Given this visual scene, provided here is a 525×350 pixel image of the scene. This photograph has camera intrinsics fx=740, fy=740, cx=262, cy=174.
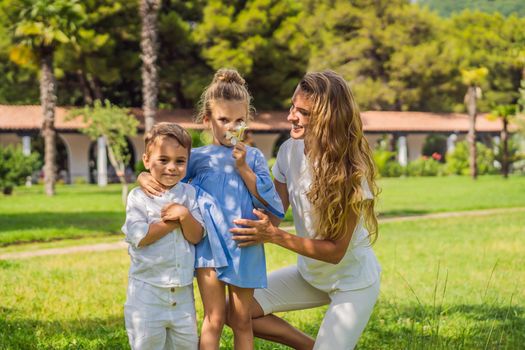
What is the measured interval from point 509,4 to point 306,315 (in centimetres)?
6211

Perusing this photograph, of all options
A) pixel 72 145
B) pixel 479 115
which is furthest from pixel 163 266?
pixel 479 115

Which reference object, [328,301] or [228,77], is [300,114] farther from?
[328,301]

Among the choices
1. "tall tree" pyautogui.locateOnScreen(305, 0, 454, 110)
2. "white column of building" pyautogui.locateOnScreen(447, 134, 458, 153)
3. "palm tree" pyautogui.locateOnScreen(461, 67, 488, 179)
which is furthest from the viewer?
"tall tree" pyautogui.locateOnScreen(305, 0, 454, 110)

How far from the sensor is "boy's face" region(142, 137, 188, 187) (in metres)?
3.72

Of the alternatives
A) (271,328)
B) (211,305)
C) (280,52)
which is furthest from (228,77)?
(280,52)

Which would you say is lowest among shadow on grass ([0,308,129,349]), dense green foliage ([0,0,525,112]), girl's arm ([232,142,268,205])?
shadow on grass ([0,308,129,349])

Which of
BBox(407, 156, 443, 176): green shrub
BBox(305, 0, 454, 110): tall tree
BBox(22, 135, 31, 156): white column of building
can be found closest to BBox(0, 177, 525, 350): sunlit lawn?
BBox(22, 135, 31, 156): white column of building

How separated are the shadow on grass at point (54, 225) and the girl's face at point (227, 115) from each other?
434 inches

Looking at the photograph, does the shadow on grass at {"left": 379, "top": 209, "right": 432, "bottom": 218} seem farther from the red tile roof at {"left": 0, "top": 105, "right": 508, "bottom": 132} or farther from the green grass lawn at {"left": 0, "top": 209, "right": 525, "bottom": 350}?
the red tile roof at {"left": 0, "top": 105, "right": 508, "bottom": 132}

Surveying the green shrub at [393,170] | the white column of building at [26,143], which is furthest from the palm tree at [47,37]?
the green shrub at [393,170]

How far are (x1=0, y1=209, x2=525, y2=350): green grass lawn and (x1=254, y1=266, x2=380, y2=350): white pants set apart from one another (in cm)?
109

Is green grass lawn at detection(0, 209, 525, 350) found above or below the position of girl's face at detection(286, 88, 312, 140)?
below

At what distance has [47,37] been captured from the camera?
93.1 feet

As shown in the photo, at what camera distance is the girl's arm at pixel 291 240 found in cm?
365
